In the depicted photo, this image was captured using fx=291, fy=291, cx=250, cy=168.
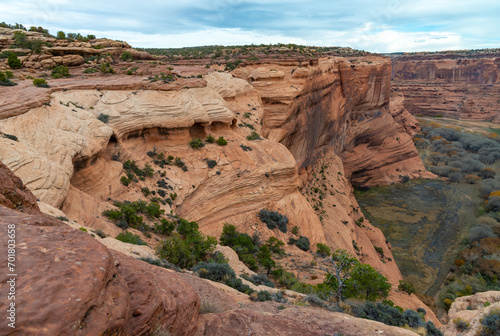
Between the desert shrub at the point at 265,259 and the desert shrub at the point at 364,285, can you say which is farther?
the desert shrub at the point at 265,259

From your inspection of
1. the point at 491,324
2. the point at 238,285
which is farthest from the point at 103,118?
the point at 491,324

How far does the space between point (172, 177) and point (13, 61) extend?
15.9 meters

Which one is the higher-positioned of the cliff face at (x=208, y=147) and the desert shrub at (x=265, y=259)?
the cliff face at (x=208, y=147)

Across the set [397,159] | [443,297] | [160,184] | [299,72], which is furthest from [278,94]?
[397,159]

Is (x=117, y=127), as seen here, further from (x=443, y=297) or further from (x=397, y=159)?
(x=397, y=159)

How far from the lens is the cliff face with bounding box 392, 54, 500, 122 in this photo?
83438mm

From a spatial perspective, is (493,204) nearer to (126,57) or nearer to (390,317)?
(390,317)

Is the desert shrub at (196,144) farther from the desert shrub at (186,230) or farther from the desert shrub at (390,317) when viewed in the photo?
the desert shrub at (390,317)

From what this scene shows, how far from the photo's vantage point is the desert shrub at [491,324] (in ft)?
26.8

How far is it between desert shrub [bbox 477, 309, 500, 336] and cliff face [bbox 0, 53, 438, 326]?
8.55 m

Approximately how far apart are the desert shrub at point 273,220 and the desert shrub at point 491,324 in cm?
1164

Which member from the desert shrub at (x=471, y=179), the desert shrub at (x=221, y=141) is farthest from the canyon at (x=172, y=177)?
the desert shrub at (x=471, y=179)

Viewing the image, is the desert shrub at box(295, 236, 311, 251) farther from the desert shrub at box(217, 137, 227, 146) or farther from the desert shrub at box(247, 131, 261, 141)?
the desert shrub at box(217, 137, 227, 146)

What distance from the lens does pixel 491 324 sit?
8336mm
